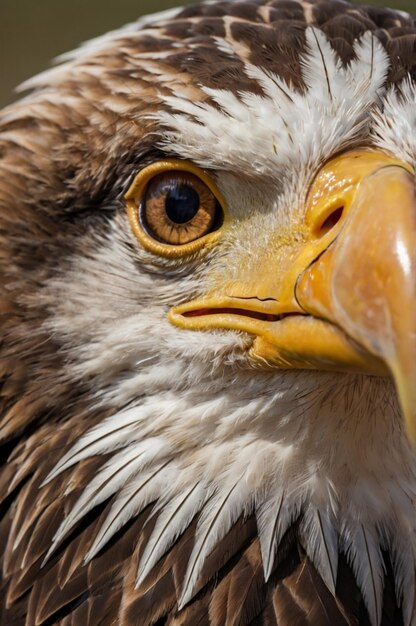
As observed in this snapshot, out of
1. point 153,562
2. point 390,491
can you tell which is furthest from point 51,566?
point 390,491

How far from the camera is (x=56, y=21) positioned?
5.57 metres

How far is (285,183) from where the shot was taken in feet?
5.58

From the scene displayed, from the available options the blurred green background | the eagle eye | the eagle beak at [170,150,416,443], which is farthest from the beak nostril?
the blurred green background

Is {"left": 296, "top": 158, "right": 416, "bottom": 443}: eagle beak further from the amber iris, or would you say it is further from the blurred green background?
the blurred green background

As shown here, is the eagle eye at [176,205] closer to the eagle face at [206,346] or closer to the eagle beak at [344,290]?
the eagle face at [206,346]

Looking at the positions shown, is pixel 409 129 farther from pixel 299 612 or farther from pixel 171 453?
pixel 299 612

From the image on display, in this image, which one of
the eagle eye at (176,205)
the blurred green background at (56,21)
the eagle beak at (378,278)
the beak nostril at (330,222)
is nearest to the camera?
the eagle beak at (378,278)

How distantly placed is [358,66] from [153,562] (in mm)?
842

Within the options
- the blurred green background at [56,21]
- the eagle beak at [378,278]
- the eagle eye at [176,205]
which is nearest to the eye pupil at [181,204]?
the eagle eye at [176,205]

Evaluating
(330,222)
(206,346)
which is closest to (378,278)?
(330,222)

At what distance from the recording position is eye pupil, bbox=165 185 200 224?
1.77 meters

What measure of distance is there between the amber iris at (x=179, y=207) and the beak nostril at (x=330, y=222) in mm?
214

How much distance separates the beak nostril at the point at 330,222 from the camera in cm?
161

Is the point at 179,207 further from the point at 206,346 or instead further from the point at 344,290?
the point at 344,290
